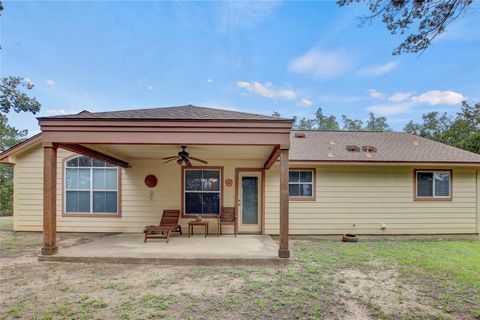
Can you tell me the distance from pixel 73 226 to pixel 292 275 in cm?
691

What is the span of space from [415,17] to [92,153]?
6699mm

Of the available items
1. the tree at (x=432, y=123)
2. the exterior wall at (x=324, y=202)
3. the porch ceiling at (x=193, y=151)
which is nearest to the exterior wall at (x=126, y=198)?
the exterior wall at (x=324, y=202)

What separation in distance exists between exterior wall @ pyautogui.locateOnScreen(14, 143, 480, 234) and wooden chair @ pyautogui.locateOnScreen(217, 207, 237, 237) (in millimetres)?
263

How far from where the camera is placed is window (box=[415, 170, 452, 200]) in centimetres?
798

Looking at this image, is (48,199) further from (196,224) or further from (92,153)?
(196,224)

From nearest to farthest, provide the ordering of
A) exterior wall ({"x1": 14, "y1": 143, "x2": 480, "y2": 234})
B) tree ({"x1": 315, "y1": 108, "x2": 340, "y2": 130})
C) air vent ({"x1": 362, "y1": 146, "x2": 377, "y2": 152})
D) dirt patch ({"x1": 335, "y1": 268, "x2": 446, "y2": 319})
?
dirt patch ({"x1": 335, "y1": 268, "x2": 446, "y2": 319}), exterior wall ({"x1": 14, "y1": 143, "x2": 480, "y2": 234}), air vent ({"x1": 362, "y1": 146, "x2": 377, "y2": 152}), tree ({"x1": 315, "y1": 108, "x2": 340, "y2": 130})

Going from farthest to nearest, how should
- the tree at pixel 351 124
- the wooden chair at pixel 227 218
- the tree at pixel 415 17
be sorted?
the tree at pixel 351 124 < the wooden chair at pixel 227 218 < the tree at pixel 415 17

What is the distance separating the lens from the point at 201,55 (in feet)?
55.1

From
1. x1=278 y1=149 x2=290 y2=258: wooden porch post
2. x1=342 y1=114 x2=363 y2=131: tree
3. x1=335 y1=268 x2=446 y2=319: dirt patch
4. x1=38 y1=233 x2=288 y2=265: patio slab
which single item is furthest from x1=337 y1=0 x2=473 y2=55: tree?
x1=342 y1=114 x2=363 y2=131: tree

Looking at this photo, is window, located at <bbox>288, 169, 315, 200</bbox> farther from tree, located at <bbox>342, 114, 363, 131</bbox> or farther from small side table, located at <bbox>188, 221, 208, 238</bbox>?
tree, located at <bbox>342, 114, 363, 131</bbox>

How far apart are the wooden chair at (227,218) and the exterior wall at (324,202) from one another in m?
0.26

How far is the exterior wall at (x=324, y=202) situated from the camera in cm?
787

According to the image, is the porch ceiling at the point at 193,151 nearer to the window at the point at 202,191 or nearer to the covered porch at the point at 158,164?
the covered porch at the point at 158,164

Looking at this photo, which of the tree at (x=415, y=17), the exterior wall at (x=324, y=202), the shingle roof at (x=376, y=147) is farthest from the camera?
the exterior wall at (x=324, y=202)
